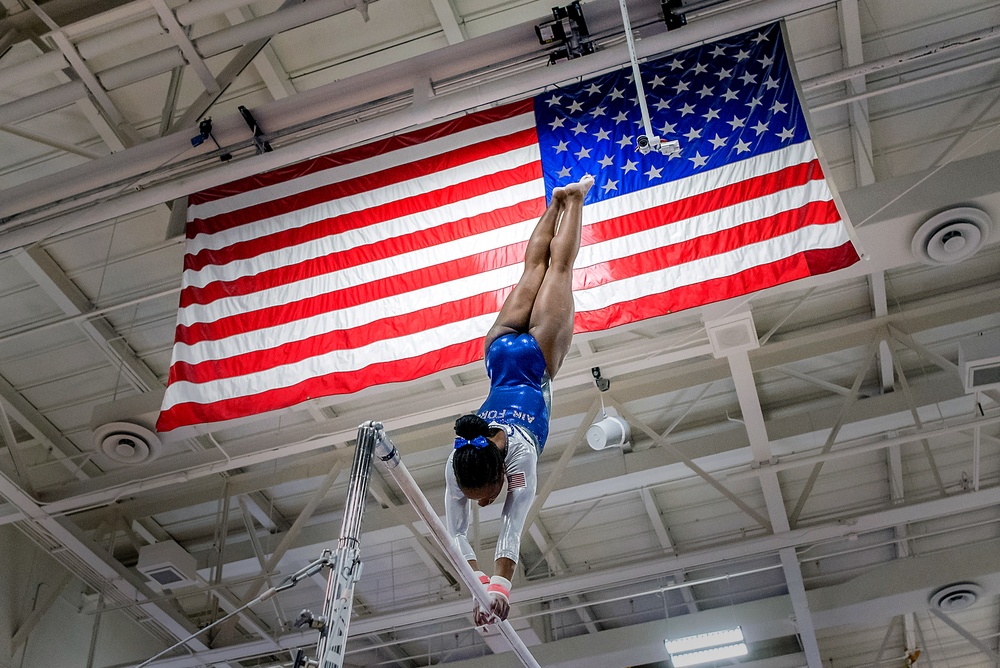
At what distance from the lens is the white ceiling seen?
24.1 feet

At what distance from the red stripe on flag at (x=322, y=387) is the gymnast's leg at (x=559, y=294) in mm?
1690

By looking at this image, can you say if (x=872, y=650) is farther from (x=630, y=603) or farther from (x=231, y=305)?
(x=231, y=305)

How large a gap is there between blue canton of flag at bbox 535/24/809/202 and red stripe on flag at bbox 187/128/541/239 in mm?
360

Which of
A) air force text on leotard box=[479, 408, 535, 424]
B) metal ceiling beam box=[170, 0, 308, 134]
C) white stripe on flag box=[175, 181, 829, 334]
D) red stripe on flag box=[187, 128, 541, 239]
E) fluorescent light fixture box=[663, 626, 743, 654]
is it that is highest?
metal ceiling beam box=[170, 0, 308, 134]

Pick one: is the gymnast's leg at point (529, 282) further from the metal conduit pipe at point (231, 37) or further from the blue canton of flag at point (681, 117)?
the metal conduit pipe at point (231, 37)

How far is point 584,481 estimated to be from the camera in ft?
35.1

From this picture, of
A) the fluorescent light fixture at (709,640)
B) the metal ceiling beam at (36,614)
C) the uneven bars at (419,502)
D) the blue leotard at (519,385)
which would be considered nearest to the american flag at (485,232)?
the blue leotard at (519,385)

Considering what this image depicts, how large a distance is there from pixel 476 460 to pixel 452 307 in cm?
312

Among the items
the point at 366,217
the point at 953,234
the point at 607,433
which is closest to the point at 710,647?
the point at 607,433

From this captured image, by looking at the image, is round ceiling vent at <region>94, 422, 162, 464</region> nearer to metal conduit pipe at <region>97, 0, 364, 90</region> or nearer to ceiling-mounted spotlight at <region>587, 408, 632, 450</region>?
metal conduit pipe at <region>97, 0, 364, 90</region>

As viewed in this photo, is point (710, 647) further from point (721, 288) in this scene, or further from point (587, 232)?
point (587, 232)

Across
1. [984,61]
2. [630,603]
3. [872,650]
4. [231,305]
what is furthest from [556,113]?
[872,650]

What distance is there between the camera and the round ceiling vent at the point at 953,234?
23.5 feet

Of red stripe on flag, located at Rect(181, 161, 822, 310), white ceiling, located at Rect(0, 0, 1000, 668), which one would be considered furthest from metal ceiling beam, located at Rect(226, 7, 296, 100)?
red stripe on flag, located at Rect(181, 161, 822, 310)
